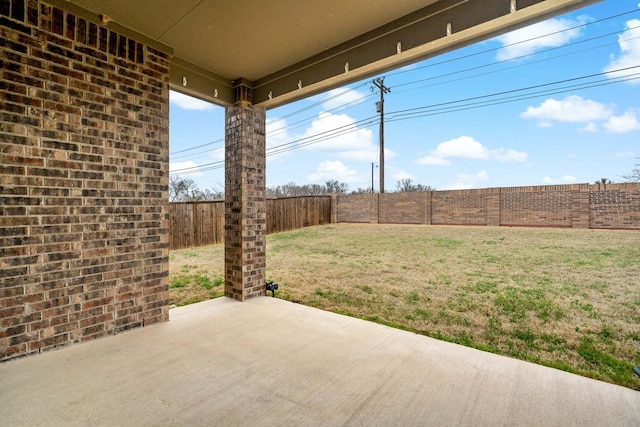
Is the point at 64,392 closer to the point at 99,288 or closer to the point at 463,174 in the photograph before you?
the point at 99,288

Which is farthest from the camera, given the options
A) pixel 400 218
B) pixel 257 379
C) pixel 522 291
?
pixel 400 218

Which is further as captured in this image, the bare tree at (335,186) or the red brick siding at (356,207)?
the bare tree at (335,186)

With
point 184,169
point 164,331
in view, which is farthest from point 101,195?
point 184,169

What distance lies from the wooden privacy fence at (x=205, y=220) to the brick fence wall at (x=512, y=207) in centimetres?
375

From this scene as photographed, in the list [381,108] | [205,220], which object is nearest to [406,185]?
[381,108]

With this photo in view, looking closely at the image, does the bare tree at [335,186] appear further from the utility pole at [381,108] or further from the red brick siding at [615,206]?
the red brick siding at [615,206]

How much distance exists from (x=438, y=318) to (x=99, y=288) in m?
3.76

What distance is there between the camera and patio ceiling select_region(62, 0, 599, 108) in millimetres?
2186

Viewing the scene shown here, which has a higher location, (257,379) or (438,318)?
(257,379)

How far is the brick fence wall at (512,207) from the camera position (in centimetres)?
778

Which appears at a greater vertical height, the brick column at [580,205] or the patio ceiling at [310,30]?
the patio ceiling at [310,30]

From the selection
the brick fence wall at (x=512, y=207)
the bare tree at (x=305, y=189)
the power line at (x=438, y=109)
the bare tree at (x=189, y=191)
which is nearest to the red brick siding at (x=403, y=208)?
the brick fence wall at (x=512, y=207)

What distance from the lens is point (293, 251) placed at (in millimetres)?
8680

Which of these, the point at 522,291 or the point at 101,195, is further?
the point at 522,291
